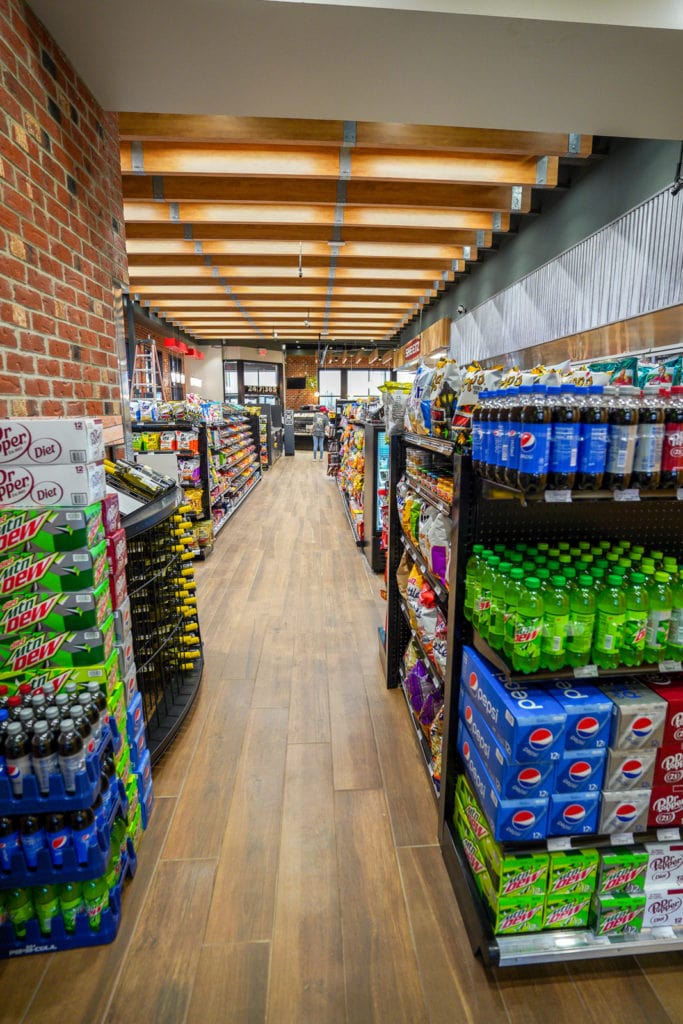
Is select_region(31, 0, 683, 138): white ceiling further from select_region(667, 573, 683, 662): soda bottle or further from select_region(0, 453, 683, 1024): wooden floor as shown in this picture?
select_region(0, 453, 683, 1024): wooden floor

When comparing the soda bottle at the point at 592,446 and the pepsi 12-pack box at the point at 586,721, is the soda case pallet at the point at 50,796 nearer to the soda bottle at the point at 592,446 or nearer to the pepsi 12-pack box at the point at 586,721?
the pepsi 12-pack box at the point at 586,721

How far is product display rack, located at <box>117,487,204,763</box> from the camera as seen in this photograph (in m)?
2.49

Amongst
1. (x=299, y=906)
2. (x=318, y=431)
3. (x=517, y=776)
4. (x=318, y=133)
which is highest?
(x=318, y=133)

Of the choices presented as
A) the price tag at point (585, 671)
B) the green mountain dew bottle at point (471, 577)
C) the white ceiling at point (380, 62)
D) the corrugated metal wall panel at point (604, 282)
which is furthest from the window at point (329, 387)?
the price tag at point (585, 671)

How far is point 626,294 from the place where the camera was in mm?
3699

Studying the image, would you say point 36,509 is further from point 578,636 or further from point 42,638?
point 578,636

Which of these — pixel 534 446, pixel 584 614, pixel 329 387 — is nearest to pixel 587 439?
pixel 534 446

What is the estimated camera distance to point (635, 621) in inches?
56.1

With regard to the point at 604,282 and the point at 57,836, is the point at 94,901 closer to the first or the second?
the point at 57,836

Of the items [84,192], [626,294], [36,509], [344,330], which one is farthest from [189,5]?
[344,330]

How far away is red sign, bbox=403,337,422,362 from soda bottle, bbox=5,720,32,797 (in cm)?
1027

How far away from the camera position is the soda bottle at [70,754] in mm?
1425

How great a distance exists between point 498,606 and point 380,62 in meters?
2.49

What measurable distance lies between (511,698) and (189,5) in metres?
2.82
